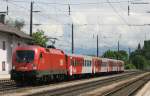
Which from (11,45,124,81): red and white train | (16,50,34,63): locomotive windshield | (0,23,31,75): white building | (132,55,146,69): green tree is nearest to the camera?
(11,45,124,81): red and white train

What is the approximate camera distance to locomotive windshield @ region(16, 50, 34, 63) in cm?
3847

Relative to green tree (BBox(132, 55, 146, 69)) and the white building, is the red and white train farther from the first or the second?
green tree (BBox(132, 55, 146, 69))

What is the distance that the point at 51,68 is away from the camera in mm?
42250

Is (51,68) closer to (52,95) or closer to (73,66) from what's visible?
(73,66)

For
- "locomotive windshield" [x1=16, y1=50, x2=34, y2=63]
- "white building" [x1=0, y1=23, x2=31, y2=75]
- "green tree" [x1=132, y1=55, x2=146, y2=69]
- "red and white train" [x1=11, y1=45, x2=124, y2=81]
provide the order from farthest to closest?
"green tree" [x1=132, y1=55, x2=146, y2=69]
"white building" [x1=0, y1=23, x2=31, y2=75]
"locomotive windshield" [x1=16, y1=50, x2=34, y2=63]
"red and white train" [x1=11, y1=45, x2=124, y2=81]

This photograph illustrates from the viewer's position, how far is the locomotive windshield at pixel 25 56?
38.5 metres

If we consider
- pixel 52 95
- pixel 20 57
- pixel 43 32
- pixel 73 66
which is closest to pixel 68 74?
pixel 73 66

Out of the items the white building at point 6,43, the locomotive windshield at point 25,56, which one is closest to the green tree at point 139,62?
the white building at point 6,43

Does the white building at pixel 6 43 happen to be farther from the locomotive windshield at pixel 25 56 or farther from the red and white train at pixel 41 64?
the locomotive windshield at pixel 25 56

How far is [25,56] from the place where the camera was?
1524 inches

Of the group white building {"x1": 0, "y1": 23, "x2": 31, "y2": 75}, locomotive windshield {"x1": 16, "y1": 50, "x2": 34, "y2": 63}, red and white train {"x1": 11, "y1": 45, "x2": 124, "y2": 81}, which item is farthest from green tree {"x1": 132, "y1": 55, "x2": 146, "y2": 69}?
locomotive windshield {"x1": 16, "y1": 50, "x2": 34, "y2": 63}

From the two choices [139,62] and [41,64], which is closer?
[41,64]

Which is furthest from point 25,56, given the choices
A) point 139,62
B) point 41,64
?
point 139,62

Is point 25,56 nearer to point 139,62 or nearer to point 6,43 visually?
point 6,43
